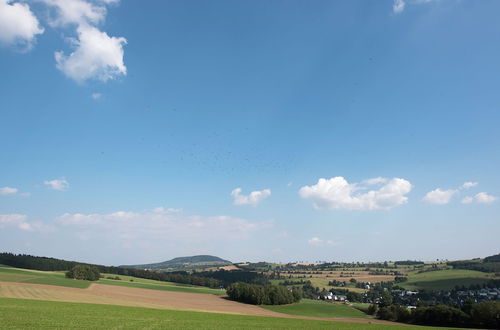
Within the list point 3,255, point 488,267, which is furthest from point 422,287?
point 3,255

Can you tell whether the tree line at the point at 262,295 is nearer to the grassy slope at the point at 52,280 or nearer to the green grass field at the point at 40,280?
the grassy slope at the point at 52,280

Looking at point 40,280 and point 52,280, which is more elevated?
point 40,280

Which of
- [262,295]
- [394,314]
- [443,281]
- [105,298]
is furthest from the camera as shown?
[443,281]

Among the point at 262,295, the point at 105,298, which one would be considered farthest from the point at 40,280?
the point at 262,295

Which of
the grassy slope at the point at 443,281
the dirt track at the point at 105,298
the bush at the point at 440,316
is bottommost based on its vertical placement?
the grassy slope at the point at 443,281

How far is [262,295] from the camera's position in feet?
335

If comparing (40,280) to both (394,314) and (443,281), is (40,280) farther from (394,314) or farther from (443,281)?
(443,281)

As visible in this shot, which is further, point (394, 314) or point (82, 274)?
point (82, 274)

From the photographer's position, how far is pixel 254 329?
123 ft

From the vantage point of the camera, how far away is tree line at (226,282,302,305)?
102 meters

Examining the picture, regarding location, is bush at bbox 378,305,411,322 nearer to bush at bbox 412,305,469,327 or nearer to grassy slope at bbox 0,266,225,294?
bush at bbox 412,305,469,327

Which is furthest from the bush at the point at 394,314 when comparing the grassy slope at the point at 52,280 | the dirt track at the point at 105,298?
the grassy slope at the point at 52,280

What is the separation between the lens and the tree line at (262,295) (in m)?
102

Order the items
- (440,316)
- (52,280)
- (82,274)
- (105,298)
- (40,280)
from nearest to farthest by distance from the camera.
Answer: (440,316) → (105,298) → (40,280) → (52,280) → (82,274)
